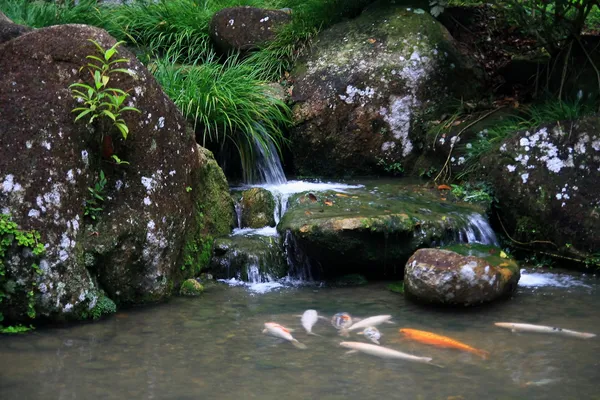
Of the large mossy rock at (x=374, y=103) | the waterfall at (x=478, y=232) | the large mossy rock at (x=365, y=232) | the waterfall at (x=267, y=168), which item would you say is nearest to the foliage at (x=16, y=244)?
→ the large mossy rock at (x=365, y=232)

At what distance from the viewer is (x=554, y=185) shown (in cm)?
721

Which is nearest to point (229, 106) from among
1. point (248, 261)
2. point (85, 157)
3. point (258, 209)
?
point (258, 209)

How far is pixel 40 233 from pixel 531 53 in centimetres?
724

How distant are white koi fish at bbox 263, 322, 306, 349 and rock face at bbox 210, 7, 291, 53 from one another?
606cm

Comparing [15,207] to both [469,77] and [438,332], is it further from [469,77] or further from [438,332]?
[469,77]

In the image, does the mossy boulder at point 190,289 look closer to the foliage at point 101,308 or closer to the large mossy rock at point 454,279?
the foliage at point 101,308

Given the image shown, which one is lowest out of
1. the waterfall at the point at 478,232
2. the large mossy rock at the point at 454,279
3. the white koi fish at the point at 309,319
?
the white koi fish at the point at 309,319

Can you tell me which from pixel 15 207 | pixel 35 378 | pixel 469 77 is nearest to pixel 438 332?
pixel 35 378

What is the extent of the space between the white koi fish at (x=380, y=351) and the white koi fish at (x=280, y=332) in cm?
33

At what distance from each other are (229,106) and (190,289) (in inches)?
116

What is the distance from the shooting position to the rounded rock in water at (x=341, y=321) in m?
5.35

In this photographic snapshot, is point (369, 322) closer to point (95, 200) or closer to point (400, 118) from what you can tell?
point (95, 200)

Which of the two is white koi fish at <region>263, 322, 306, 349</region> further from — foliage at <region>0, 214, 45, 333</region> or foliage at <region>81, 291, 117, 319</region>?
foliage at <region>0, 214, 45, 333</region>

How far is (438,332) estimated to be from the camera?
→ 207 inches
